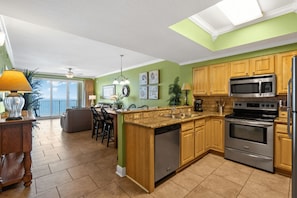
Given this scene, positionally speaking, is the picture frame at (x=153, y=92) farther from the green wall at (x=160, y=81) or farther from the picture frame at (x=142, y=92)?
the picture frame at (x=142, y=92)

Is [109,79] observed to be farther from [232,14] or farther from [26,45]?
[232,14]

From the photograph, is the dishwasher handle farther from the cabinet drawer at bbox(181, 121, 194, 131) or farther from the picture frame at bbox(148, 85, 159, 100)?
the picture frame at bbox(148, 85, 159, 100)

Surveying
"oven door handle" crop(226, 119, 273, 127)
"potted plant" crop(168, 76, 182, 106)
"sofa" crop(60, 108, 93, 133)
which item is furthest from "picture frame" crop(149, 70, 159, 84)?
"oven door handle" crop(226, 119, 273, 127)

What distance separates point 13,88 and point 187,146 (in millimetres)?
2749

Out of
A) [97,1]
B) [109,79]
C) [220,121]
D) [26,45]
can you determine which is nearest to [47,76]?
[109,79]

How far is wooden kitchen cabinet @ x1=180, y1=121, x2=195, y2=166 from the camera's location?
251cm

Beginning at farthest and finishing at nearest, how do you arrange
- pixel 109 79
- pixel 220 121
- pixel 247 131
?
pixel 109 79, pixel 220 121, pixel 247 131

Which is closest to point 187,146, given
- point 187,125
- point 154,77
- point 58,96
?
point 187,125

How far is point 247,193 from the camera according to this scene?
1.96m

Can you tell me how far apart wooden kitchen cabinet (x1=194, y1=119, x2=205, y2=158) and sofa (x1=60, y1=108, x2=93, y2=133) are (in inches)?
158

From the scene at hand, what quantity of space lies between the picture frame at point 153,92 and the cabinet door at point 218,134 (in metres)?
2.28

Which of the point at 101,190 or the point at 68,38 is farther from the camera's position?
the point at 68,38

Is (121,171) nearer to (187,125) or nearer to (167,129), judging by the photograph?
(167,129)

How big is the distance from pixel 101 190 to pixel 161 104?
340cm
